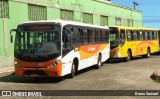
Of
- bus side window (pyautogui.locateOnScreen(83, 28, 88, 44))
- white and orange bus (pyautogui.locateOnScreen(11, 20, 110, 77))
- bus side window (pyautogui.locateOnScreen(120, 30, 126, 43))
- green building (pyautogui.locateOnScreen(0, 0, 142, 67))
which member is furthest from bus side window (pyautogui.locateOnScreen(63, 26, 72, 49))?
bus side window (pyautogui.locateOnScreen(120, 30, 126, 43))

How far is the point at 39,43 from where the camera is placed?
1543 centimetres

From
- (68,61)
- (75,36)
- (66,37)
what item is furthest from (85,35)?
(66,37)

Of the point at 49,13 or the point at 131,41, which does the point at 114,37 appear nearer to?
the point at 131,41

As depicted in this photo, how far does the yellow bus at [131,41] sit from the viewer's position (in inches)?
1029

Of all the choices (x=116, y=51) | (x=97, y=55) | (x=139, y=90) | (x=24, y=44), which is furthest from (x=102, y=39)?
(x=139, y=90)

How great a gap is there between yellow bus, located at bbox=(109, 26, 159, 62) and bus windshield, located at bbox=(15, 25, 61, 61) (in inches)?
433

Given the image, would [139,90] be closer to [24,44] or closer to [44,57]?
[44,57]

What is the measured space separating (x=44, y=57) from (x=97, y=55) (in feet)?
22.5

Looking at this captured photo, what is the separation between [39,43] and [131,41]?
1362cm

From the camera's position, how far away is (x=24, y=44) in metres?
15.6

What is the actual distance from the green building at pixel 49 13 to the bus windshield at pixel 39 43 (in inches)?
289

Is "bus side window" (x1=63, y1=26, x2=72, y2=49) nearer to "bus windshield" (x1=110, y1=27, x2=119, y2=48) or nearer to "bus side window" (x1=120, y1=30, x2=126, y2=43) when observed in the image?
"bus windshield" (x1=110, y1=27, x2=119, y2=48)

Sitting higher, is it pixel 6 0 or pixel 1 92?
pixel 6 0

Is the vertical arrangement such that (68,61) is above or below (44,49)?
below
